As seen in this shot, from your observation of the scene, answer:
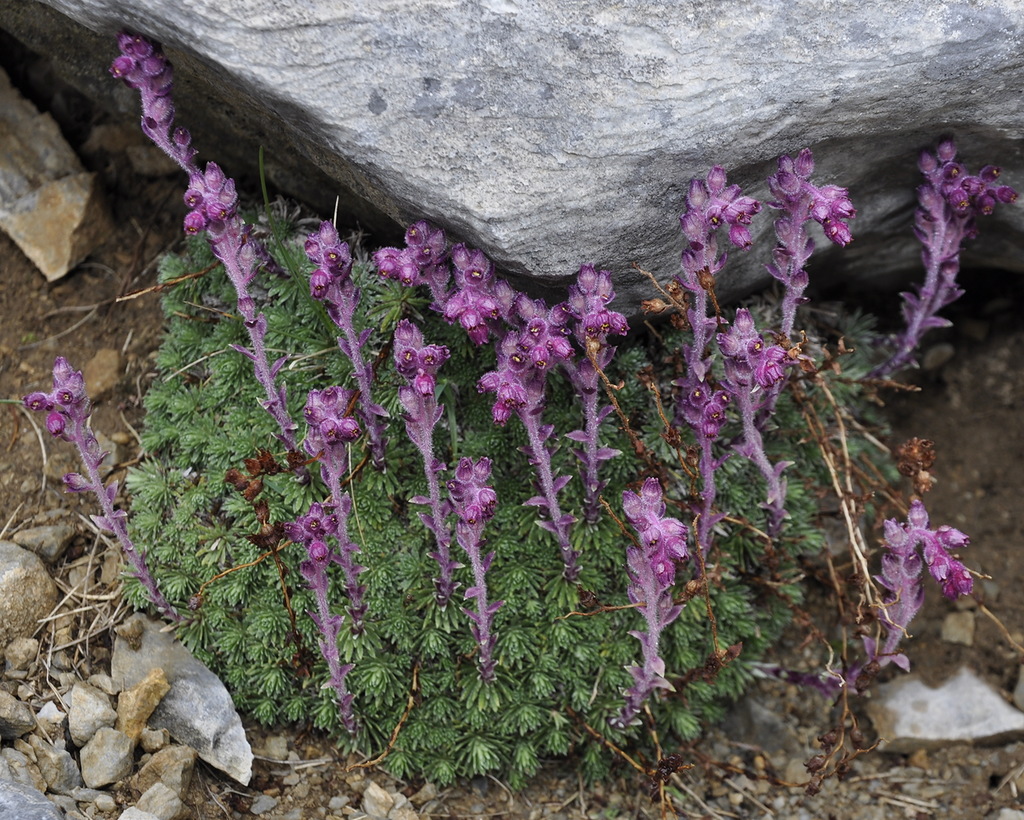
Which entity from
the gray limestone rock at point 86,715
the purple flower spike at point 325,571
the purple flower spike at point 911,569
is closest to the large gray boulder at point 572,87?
the purple flower spike at point 325,571

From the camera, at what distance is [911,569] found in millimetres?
4086

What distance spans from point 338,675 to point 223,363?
5.20 feet

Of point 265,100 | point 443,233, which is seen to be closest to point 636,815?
point 443,233

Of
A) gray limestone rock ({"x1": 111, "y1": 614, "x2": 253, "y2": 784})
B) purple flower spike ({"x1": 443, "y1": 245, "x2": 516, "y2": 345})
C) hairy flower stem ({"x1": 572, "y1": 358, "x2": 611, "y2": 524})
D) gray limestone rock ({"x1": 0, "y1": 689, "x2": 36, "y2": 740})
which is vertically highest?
purple flower spike ({"x1": 443, "y1": 245, "x2": 516, "y2": 345})

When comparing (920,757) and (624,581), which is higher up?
(624,581)

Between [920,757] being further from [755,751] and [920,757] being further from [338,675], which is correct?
[338,675]

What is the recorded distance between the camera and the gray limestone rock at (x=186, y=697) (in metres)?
4.04

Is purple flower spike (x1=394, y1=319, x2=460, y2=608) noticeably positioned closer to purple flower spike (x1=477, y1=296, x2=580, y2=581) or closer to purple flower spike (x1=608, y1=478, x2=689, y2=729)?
purple flower spike (x1=477, y1=296, x2=580, y2=581)

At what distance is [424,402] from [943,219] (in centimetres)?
251

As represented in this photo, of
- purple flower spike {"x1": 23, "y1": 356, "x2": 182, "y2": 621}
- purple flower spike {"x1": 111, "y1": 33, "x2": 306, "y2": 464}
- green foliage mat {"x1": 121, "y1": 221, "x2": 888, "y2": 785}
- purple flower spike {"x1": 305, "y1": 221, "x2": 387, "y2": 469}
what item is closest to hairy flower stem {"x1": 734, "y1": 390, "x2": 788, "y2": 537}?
green foliage mat {"x1": 121, "y1": 221, "x2": 888, "y2": 785}

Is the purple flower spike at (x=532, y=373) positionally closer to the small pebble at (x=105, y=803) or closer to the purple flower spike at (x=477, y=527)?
the purple flower spike at (x=477, y=527)

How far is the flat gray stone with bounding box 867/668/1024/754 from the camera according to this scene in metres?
4.66

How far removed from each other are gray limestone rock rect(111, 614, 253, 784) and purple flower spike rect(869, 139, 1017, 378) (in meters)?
3.57

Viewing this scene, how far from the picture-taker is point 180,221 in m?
5.35
